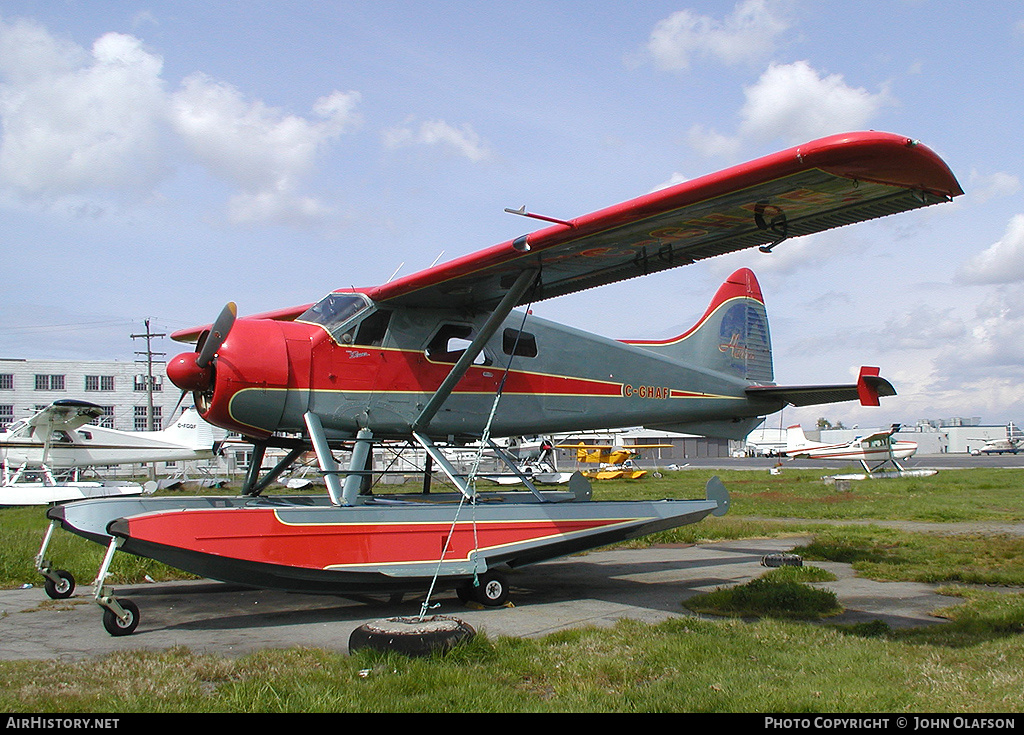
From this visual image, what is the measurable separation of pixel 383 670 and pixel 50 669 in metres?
2.19

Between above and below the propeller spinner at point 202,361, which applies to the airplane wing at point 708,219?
above

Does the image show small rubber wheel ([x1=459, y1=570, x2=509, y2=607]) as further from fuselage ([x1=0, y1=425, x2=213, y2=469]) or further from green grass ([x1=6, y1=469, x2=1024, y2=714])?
fuselage ([x1=0, y1=425, x2=213, y2=469])

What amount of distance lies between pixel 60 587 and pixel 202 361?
A: 9.55 feet

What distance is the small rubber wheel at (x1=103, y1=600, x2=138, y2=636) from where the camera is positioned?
6.35 meters

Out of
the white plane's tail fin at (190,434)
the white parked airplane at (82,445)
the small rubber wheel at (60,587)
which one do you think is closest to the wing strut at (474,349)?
the small rubber wheel at (60,587)

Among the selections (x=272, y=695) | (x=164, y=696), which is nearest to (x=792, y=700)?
(x=272, y=695)

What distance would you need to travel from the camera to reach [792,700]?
419 cm

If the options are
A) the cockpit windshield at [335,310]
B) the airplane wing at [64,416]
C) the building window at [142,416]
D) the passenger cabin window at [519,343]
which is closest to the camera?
the cockpit windshield at [335,310]

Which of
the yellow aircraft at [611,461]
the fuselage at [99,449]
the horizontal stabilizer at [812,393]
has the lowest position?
the yellow aircraft at [611,461]

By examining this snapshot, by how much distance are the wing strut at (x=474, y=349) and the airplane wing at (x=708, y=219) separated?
208 millimetres

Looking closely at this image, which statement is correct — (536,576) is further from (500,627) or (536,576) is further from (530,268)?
(530,268)

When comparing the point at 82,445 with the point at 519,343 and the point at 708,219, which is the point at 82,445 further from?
the point at 708,219

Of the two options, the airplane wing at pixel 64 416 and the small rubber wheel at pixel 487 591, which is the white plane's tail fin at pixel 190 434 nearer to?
the airplane wing at pixel 64 416

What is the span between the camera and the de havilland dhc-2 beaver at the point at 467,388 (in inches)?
254
